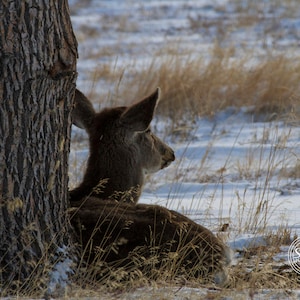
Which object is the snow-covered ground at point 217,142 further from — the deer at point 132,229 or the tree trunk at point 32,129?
the tree trunk at point 32,129

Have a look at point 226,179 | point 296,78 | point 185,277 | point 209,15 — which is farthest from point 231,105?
point 209,15

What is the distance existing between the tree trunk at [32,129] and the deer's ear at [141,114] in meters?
0.90

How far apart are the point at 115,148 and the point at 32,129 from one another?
4.59 feet

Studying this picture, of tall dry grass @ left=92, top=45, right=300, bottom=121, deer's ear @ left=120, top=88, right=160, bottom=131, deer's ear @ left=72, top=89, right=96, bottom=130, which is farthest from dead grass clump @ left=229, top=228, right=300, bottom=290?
tall dry grass @ left=92, top=45, right=300, bottom=121

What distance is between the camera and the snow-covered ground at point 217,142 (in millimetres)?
7227

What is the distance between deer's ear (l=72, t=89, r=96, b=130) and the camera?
20.8 ft

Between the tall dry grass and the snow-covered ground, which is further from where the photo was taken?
the tall dry grass

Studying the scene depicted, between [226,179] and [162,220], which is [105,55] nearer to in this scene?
[226,179]

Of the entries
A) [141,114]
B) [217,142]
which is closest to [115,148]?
[141,114]

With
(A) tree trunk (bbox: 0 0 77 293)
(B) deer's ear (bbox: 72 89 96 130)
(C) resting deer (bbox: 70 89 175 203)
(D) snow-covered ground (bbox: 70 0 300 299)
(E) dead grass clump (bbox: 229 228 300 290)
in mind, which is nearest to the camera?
(A) tree trunk (bbox: 0 0 77 293)

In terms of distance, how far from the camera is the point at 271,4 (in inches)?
899

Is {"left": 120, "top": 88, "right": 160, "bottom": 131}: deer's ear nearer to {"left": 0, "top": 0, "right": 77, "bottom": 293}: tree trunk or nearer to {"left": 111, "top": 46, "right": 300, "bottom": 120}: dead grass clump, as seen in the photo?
{"left": 0, "top": 0, "right": 77, "bottom": 293}: tree trunk

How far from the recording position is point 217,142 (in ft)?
34.7

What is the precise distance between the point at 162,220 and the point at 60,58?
1279mm
